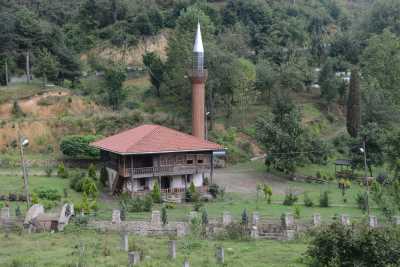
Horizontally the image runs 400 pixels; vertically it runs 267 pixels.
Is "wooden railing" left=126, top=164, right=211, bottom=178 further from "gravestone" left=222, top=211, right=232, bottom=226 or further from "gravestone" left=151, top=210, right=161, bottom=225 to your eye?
"gravestone" left=222, top=211, right=232, bottom=226

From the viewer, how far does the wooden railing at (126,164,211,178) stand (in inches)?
1403

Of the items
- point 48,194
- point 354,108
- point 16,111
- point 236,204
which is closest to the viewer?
point 48,194

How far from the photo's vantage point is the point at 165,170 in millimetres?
36469

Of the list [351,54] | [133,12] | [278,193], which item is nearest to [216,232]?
[278,193]

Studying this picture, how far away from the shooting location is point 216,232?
2614 centimetres

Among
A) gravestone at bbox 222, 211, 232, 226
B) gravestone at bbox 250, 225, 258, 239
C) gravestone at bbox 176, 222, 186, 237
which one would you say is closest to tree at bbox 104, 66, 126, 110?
gravestone at bbox 176, 222, 186, 237

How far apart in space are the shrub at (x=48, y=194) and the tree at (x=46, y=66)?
2404 centimetres

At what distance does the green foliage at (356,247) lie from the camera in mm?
16219

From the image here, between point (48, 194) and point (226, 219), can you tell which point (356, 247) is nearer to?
point (226, 219)

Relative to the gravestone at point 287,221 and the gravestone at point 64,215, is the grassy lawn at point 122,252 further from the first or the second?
the gravestone at point 287,221

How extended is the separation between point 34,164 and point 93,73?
24571 mm

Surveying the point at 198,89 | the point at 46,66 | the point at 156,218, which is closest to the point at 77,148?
the point at 198,89

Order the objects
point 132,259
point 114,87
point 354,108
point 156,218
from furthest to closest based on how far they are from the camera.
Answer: point 114,87 → point 354,108 → point 156,218 → point 132,259

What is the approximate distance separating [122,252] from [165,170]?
14309mm
